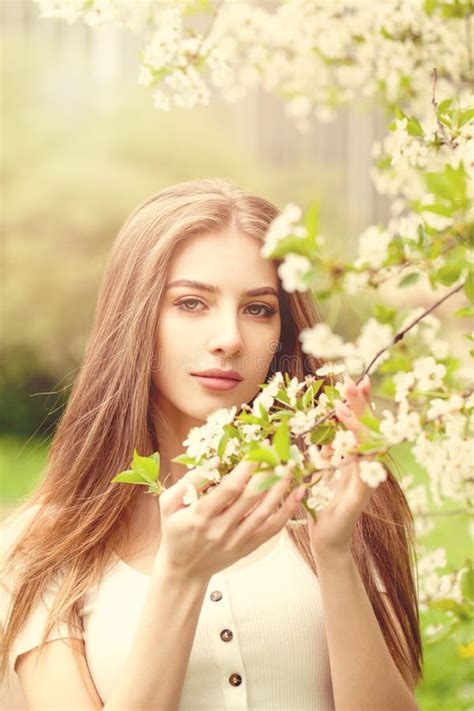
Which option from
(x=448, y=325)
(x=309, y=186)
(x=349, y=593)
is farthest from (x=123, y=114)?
(x=349, y=593)

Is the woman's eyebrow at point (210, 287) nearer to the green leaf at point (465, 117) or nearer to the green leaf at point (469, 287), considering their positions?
the green leaf at point (465, 117)

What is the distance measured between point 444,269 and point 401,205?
1.11 meters

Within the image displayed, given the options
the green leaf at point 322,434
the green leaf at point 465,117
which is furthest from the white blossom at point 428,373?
the green leaf at point 465,117

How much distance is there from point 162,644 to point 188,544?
21cm

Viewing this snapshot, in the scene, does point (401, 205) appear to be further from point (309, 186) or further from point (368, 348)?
point (309, 186)

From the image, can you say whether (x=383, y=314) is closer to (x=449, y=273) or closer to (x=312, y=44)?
(x=449, y=273)

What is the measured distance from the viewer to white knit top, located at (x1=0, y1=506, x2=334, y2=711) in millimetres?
1807

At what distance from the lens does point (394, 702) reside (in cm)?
180

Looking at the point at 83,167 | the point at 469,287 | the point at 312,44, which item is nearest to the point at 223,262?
the point at 469,287

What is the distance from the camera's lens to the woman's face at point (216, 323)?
6.15 ft

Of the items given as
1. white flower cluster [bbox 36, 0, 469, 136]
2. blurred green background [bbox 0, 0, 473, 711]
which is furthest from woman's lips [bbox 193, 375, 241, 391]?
blurred green background [bbox 0, 0, 473, 711]

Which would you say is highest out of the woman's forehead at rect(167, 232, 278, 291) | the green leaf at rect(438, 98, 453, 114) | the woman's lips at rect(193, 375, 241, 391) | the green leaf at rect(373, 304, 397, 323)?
the green leaf at rect(438, 98, 453, 114)

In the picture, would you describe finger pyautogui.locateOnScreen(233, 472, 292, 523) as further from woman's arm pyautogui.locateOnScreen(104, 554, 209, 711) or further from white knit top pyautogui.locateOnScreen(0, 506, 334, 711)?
white knit top pyautogui.locateOnScreen(0, 506, 334, 711)

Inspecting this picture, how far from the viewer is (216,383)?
1874 mm
